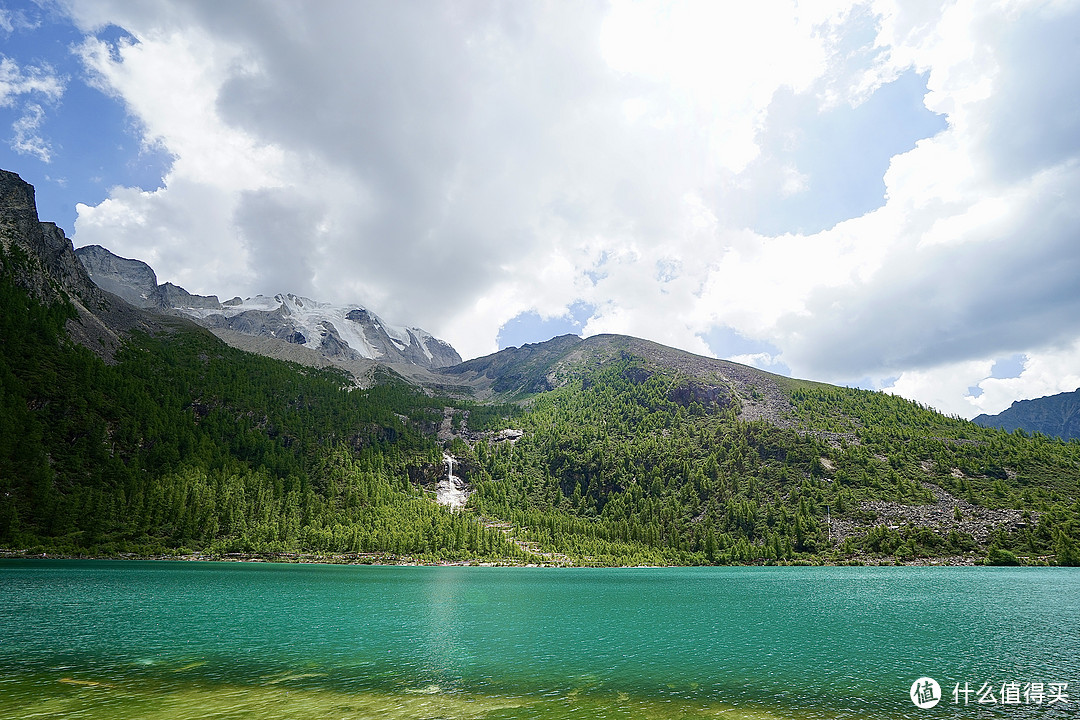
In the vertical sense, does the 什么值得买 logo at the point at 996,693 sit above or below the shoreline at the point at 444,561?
above

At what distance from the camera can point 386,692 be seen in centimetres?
2838

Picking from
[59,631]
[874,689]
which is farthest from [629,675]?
[59,631]

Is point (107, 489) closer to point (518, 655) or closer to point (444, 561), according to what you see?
point (444, 561)

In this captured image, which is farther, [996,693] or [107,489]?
[107,489]

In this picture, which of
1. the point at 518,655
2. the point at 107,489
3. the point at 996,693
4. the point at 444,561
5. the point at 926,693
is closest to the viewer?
the point at 996,693

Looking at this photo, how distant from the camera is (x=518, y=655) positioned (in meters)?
38.9

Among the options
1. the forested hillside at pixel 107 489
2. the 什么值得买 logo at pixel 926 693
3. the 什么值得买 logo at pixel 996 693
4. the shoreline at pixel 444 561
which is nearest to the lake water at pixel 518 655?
the 什么值得买 logo at pixel 996 693

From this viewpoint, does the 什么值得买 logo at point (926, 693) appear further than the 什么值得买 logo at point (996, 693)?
Yes

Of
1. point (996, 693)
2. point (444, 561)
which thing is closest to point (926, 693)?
point (996, 693)

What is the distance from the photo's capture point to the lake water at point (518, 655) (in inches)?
1019

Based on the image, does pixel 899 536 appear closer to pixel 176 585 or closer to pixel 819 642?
pixel 819 642

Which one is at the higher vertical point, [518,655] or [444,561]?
[518,655]

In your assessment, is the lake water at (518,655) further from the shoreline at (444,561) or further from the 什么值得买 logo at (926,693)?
the shoreline at (444,561)

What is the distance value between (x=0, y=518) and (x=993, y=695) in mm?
189311
